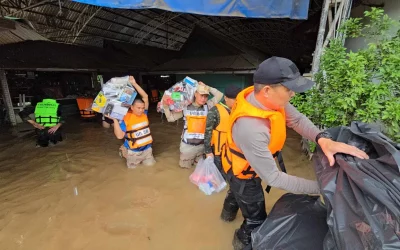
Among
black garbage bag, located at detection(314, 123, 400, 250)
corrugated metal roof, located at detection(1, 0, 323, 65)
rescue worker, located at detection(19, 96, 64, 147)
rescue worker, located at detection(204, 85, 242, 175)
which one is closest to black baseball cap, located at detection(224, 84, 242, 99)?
rescue worker, located at detection(204, 85, 242, 175)

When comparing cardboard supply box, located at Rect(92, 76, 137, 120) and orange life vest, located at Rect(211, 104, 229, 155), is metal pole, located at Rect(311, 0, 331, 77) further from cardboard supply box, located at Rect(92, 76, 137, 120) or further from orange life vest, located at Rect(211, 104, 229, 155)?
cardboard supply box, located at Rect(92, 76, 137, 120)

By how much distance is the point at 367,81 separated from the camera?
2.70 m

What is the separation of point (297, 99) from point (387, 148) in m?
2.69

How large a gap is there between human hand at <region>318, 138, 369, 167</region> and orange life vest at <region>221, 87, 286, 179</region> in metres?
0.30

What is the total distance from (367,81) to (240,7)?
218cm

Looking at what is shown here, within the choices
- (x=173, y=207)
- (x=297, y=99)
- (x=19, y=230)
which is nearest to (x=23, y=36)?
(x=19, y=230)

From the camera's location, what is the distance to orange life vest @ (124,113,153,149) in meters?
3.84

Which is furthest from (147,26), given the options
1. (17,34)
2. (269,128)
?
(269,128)

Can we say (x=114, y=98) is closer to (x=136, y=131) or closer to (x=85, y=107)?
(x=136, y=131)

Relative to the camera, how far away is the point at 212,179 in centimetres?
314

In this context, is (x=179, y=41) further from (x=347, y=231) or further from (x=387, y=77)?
(x=347, y=231)

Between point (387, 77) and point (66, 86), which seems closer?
point (387, 77)

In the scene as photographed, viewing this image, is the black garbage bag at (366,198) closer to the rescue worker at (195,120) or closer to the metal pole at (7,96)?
the rescue worker at (195,120)

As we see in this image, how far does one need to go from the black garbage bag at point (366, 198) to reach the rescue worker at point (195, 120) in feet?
8.77
